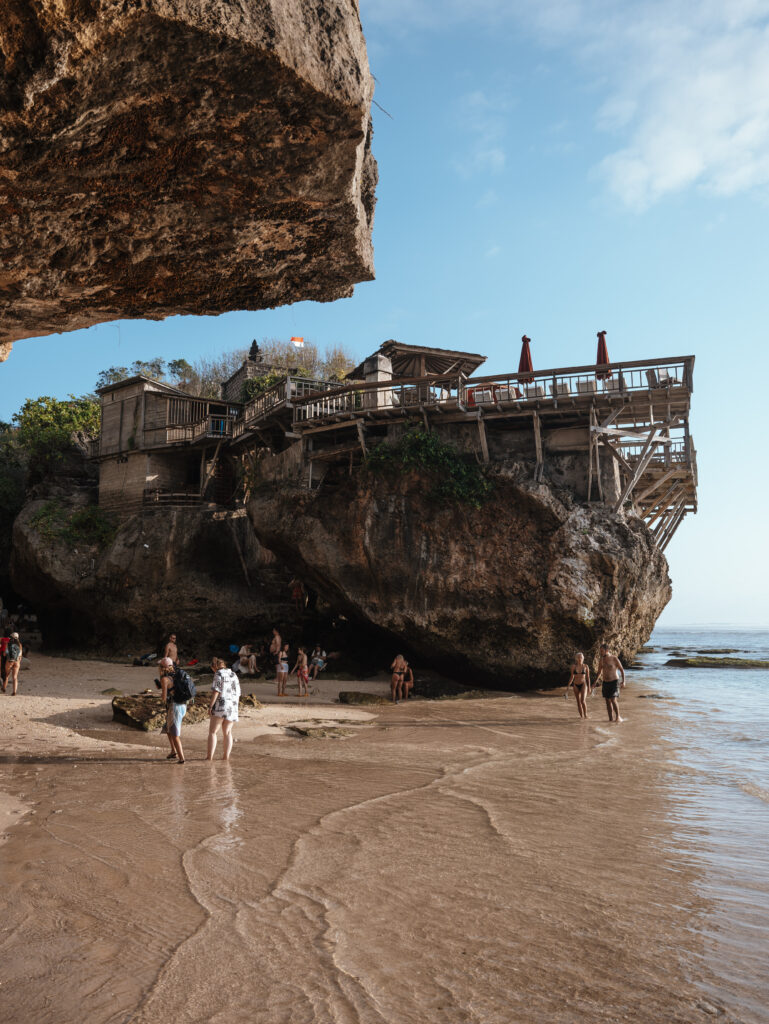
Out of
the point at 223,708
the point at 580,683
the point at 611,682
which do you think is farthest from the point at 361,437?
the point at 223,708

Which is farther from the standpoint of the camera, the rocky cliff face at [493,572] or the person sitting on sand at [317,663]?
the person sitting on sand at [317,663]

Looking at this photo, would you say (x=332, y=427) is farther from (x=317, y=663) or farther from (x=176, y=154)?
(x=176, y=154)

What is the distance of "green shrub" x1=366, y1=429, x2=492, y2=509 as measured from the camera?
2086 cm

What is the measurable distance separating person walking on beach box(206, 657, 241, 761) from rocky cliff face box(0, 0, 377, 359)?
6.94 m

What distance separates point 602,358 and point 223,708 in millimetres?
16719

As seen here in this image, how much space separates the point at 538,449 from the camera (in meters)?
21.2

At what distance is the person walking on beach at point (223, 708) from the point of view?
9.93 metres

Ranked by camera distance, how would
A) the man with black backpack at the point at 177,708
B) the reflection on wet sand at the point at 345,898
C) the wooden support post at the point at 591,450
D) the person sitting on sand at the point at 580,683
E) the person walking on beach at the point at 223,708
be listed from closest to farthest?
the reflection on wet sand at the point at 345,898 < the man with black backpack at the point at 177,708 < the person walking on beach at the point at 223,708 < the person sitting on sand at the point at 580,683 < the wooden support post at the point at 591,450

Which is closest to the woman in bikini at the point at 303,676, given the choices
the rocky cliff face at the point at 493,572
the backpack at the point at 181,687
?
the rocky cliff face at the point at 493,572

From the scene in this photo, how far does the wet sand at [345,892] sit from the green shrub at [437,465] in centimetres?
1132

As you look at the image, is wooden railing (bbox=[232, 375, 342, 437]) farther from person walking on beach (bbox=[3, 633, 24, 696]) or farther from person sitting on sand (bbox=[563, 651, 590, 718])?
person sitting on sand (bbox=[563, 651, 590, 718])

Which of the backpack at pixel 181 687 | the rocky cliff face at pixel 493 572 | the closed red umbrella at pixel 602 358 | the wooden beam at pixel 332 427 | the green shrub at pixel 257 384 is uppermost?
the green shrub at pixel 257 384

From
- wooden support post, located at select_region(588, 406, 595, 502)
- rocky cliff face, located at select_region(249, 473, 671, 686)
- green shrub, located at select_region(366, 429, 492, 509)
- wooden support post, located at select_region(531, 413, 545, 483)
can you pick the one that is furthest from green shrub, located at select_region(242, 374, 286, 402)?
wooden support post, located at select_region(588, 406, 595, 502)

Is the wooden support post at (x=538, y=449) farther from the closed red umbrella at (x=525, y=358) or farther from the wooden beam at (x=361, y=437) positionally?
the wooden beam at (x=361, y=437)
